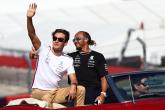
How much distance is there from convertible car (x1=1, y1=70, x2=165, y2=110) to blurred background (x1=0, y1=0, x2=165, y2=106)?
1095 cm

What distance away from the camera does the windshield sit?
7027 millimetres

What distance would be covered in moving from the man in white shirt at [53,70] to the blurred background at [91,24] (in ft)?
34.8

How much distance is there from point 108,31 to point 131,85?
19997 mm

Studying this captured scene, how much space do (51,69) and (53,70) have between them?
0.02 metres

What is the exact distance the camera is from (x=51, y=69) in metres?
7.51

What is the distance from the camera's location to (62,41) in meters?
7.45

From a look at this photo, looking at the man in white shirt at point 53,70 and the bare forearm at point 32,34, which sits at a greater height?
the bare forearm at point 32,34

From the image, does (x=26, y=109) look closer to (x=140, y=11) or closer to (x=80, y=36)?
(x=80, y=36)

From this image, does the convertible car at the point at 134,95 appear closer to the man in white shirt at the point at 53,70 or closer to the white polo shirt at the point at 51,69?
the man in white shirt at the point at 53,70

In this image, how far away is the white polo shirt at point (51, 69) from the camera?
295 inches

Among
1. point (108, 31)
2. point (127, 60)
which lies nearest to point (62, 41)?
point (127, 60)

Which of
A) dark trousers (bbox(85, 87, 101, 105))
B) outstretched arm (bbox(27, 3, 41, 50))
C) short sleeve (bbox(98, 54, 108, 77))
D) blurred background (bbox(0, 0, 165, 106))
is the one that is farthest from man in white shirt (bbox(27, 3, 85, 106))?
blurred background (bbox(0, 0, 165, 106))

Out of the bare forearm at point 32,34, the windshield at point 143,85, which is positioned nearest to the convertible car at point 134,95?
the windshield at point 143,85

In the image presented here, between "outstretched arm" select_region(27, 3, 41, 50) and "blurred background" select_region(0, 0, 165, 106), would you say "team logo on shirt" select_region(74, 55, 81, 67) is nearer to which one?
"outstretched arm" select_region(27, 3, 41, 50)
